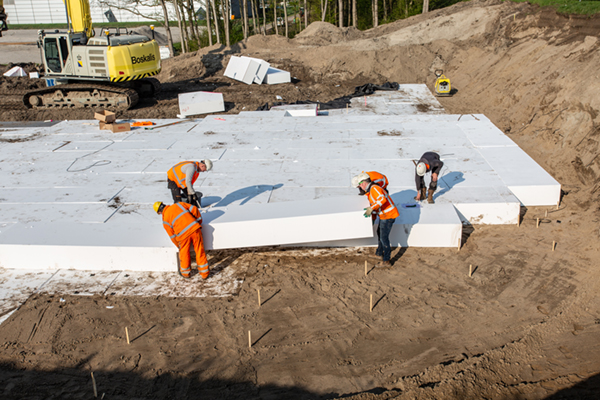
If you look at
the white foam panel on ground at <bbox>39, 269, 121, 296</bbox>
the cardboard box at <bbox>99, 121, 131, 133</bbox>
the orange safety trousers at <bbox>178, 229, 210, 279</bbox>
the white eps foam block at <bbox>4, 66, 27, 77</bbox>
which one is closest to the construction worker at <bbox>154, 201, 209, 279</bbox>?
the orange safety trousers at <bbox>178, 229, 210, 279</bbox>

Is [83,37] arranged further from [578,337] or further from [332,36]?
[578,337]

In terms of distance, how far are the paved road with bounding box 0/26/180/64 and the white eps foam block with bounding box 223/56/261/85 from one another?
1803 cm

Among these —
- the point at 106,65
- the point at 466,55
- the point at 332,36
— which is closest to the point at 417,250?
the point at 106,65

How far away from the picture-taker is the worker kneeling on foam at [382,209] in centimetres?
682

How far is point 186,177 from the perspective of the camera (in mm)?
7676

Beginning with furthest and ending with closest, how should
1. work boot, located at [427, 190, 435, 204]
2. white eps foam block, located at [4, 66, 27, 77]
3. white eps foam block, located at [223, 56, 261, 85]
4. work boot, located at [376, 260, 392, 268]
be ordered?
white eps foam block, located at [4, 66, 27, 77]
white eps foam block, located at [223, 56, 261, 85]
work boot, located at [427, 190, 435, 204]
work boot, located at [376, 260, 392, 268]

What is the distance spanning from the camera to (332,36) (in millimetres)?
26891

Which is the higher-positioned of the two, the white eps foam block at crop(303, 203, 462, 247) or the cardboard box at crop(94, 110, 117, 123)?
the cardboard box at crop(94, 110, 117, 123)

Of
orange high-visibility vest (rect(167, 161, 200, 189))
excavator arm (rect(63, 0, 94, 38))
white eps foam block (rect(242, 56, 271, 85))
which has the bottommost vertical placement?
orange high-visibility vest (rect(167, 161, 200, 189))

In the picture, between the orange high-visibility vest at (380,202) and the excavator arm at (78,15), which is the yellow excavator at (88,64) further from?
the orange high-visibility vest at (380,202)

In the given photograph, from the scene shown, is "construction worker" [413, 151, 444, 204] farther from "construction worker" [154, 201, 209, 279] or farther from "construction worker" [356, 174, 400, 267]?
"construction worker" [154, 201, 209, 279]

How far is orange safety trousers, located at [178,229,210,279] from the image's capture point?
22.0 ft

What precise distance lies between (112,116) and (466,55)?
16.0 m

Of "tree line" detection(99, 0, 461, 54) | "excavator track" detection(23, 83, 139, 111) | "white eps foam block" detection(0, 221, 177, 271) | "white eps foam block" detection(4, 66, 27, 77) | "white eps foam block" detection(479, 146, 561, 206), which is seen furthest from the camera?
"tree line" detection(99, 0, 461, 54)
